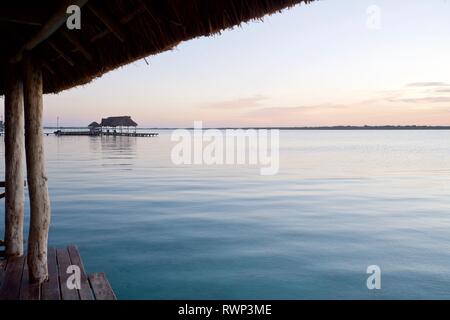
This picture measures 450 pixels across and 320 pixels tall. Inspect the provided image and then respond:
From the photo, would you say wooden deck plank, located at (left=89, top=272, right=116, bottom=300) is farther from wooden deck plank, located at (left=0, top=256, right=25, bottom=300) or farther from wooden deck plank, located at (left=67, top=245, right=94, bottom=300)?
wooden deck plank, located at (left=0, top=256, right=25, bottom=300)

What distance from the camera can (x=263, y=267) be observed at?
8.62 meters

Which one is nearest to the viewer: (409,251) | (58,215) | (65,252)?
(65,252)

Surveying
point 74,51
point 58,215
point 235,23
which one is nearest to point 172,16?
A: point 235,23

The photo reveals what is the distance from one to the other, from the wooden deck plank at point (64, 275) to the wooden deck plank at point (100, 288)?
0.66ft

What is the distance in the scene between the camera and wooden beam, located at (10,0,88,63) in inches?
143

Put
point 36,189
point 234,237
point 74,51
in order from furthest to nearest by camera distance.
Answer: point 234,237 → point 74,51 → point 36,189

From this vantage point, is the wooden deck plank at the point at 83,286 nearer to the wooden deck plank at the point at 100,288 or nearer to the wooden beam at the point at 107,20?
the wooden deck plank at the point at 100,288

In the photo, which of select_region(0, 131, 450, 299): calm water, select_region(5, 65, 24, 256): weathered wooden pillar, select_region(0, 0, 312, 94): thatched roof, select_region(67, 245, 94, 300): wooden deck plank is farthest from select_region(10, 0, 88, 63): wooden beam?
select_region(0, 131, 450, 299): calm water

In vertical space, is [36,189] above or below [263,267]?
above

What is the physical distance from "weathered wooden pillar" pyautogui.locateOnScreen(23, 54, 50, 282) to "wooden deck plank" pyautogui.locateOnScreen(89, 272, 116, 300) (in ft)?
1.88

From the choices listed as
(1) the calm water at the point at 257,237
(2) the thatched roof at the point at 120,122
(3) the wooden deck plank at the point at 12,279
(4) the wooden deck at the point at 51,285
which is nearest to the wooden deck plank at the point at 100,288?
(4) the wooden deck at the point at 51,285

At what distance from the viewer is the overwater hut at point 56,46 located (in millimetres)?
3848
